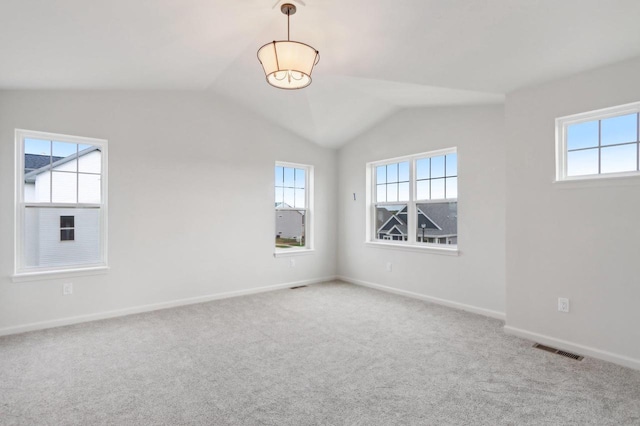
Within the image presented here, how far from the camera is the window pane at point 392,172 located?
544cm

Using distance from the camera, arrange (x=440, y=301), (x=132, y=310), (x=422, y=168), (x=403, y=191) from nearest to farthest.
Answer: (x=132, y=310) < (x=440, y=301) < (x=422, y=168) < (x=403, y=191)

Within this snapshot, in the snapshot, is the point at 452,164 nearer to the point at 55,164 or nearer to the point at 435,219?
the point at 435,219

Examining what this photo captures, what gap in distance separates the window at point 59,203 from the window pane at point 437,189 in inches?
169

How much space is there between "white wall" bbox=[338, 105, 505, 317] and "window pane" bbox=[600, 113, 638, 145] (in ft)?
3.49

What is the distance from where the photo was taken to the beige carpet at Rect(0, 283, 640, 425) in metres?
2.13

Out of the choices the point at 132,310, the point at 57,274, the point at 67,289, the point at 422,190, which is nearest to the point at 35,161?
the point at 57,274

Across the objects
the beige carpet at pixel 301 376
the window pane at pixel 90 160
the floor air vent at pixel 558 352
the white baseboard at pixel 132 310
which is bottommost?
the beige carpet at pixel 301 376

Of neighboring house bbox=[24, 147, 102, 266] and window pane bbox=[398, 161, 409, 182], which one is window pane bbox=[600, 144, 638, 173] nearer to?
window pane bbox=[398, 161, 409, 182]

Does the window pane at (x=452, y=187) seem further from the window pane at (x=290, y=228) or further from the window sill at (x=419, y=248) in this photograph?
the window pane at (x=290, y=228)

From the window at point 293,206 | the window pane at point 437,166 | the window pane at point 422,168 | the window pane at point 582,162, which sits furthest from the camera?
the window at point 293,206

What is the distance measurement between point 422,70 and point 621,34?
147 cm

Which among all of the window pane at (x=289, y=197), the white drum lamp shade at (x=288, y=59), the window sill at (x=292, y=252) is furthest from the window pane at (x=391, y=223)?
the white drum lamp shade at (x=288, y=59)

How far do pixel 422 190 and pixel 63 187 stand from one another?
4.60m

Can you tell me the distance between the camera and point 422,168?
5008mm
